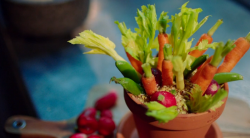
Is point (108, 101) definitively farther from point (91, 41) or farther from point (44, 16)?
point (44, 16)

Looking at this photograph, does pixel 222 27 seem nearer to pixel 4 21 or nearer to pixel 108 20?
pixel 108 20

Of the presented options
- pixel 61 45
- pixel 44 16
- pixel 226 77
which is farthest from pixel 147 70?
pixel 61 45

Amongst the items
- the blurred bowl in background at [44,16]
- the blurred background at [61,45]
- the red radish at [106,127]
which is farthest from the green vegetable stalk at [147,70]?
the blurred bowl in background at [44,16]

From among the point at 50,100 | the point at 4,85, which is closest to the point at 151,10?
the point at 4,85

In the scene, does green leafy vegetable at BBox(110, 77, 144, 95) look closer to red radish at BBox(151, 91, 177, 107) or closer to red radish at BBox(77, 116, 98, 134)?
red radish at BBox(151, 91, 177, 107)

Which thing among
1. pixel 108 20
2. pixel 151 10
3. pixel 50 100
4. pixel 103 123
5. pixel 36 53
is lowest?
pixel 50 100
